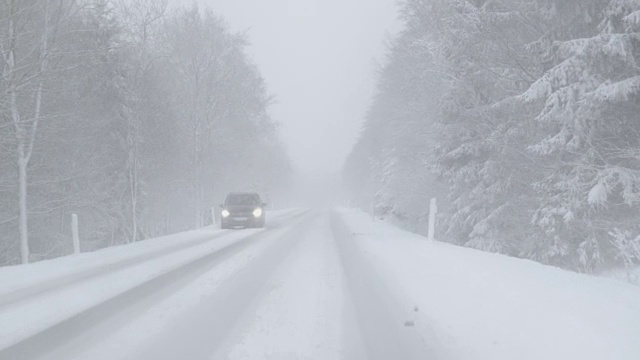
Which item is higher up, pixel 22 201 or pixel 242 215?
pixel 22 201

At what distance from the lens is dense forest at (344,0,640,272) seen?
30.2 ft

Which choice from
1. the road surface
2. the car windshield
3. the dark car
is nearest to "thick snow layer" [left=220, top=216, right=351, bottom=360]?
the road surface

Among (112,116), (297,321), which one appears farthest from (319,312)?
(112,116)

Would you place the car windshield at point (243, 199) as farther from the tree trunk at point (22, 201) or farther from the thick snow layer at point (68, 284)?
the tree trunk at point (22, 201)

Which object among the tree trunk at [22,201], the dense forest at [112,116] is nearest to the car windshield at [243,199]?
the dense forest at [112,116]

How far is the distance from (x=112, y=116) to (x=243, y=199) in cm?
666

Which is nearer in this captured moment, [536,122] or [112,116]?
[536,122]

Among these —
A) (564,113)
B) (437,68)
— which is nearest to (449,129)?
(437,68)

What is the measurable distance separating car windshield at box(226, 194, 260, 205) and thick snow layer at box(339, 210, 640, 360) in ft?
45.6

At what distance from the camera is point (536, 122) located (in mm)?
12398

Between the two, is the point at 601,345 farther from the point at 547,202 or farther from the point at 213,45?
the point at 213,45

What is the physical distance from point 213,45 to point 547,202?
20.5 metres

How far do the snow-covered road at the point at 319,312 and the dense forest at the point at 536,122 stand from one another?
3.28 meters

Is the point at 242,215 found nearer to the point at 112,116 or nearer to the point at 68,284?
the point at 112,116
